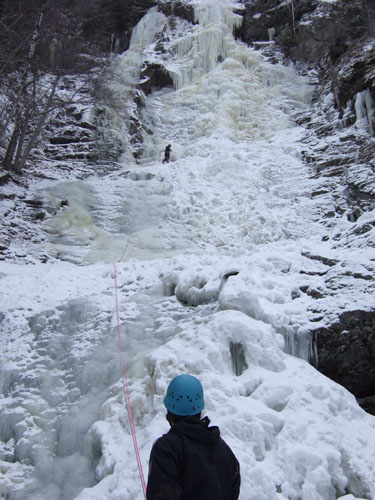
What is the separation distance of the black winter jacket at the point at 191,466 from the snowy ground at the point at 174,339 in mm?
1608

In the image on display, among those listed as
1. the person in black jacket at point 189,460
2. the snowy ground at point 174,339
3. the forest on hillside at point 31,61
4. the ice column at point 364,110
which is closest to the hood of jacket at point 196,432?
Answer: the person in black jacket at point 189,460

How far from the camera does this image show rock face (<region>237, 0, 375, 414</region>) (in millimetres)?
5133

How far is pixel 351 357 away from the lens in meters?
5.11

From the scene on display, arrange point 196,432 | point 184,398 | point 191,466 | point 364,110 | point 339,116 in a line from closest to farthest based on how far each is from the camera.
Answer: point 191,466 < point 196,432 < point 184,398 < point 364,110 < point 339,116

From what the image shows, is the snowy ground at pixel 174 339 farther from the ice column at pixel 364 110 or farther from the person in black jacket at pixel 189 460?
the ice column at pixel 364 110

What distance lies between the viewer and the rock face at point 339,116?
16.8ft

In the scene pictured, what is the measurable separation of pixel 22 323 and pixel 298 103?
16116 mm

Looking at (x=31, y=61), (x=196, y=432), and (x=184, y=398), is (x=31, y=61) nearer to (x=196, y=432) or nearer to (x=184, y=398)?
(x=184, y=398)

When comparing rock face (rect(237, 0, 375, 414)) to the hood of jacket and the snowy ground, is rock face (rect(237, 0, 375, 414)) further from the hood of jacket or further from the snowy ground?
the hood of jacket

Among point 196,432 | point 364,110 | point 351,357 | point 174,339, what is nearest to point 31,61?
point 174,339

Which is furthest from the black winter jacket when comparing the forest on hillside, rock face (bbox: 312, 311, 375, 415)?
the forest on hillside

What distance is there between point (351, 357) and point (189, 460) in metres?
4.00

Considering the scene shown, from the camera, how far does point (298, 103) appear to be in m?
18.1

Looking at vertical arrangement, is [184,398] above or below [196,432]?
above
